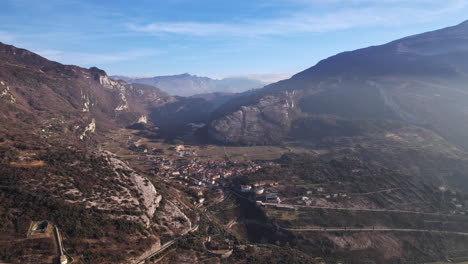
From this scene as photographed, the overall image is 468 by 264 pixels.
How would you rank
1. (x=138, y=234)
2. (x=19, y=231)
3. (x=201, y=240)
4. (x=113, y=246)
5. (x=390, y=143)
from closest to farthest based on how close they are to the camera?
(x=19, y=231), (x=113, y=246), (x=138, y=234), (x=201, y=240), (x=390, y=143)

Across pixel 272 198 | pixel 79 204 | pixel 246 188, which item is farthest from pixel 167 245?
pixel 246 188

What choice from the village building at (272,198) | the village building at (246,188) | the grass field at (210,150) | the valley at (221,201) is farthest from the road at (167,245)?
the grass field at (210,150)

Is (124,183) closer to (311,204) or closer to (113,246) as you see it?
(113,246)

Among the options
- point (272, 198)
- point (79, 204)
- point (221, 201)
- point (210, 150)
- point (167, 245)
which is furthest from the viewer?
point (210, 150)

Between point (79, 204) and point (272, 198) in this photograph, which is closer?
point (79, 204)

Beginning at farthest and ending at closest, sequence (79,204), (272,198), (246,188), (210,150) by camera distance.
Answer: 1. (210,150)
2. (246,188)
3. (272,198)
4. (79,204)

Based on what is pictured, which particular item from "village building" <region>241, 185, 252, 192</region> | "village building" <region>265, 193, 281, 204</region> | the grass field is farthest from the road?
the grass field

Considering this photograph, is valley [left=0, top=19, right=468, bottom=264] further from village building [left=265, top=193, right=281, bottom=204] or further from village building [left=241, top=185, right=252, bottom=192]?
village building [left=265, top=193, right=281, bottom=204]

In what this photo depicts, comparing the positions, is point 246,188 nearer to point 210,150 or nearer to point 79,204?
point 79,204

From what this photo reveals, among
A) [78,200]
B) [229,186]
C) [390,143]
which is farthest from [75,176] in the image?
[390,143]

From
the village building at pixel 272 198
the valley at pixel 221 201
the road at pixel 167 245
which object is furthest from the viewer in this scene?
the village building at pixel 272 198

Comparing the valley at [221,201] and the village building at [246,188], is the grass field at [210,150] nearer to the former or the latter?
the valley at [221,201]
